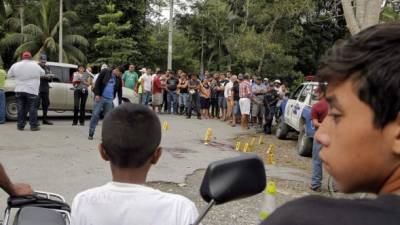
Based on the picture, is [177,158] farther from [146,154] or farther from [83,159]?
[146,154]

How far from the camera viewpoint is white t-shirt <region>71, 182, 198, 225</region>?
207 centimetres

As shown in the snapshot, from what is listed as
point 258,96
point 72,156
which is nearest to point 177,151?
point 72,156

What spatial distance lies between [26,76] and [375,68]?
36.5ft

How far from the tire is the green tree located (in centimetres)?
Result: 1684

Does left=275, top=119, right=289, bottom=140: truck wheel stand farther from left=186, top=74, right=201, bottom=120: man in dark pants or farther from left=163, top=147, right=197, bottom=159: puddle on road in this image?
left=186, top=74, right=201, bottom=120: man in dark pants

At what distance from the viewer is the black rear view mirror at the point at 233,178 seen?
5.12ft

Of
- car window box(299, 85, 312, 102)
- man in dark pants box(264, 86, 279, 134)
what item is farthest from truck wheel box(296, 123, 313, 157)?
man in dark pants box(264, 86, 279, 134)

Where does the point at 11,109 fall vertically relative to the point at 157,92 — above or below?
below

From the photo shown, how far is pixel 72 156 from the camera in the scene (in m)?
9.30

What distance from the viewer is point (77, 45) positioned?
35.5 m

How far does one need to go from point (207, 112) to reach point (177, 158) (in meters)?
10.1

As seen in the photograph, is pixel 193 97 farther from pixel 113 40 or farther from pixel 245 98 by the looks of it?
pixel 113 40

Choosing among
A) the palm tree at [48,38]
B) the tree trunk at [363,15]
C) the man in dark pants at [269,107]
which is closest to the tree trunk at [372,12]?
the tree trunk at [363,15]

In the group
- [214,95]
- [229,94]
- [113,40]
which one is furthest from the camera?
[113,40]
